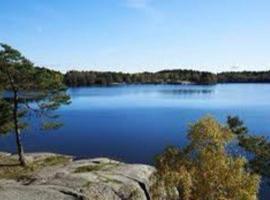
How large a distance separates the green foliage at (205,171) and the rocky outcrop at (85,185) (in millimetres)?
7057

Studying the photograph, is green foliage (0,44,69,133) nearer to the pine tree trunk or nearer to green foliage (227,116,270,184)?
the pine tree trunk

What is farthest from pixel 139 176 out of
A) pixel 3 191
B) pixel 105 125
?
pixel 105 125

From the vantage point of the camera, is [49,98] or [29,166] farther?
[49,98]

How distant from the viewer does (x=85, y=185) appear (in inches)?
1045

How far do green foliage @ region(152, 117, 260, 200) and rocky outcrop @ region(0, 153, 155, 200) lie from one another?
23.2 ft

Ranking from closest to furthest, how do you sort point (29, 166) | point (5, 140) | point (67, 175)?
point (67, 175)
point (29, 166)
point (5, 140)

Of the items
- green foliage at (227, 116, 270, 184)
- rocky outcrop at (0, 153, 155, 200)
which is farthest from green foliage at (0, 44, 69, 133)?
green foliage at (227, 116, 270, 184)

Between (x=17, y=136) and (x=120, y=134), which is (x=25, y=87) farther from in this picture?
(x=120, y=134)

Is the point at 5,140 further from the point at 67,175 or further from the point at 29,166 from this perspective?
the point at 67,175

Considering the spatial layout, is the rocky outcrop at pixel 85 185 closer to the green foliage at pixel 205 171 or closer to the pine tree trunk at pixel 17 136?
the green foliage at pixel 205 171

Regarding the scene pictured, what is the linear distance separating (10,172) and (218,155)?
2409 cm

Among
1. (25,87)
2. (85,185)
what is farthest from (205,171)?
(25,87)

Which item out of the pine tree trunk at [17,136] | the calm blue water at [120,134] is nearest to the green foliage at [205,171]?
the pine tree trunk at [17,136]

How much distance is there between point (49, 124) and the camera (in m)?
45.7
